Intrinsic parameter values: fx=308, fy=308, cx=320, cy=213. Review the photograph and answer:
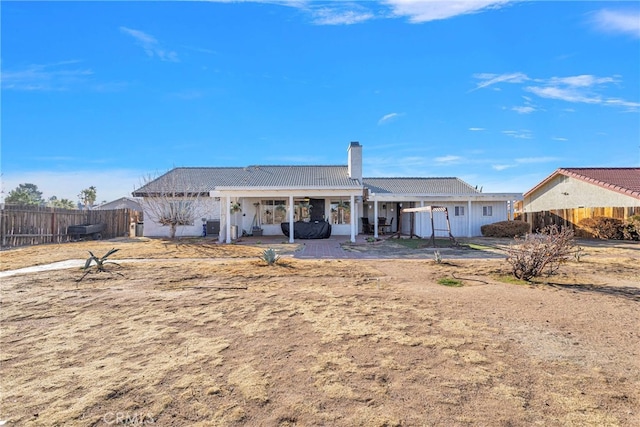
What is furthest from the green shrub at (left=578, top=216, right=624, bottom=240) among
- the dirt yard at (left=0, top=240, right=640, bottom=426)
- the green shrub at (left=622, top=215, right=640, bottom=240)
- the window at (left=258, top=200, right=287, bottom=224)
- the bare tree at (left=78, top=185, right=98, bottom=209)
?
the bare tree at (left=78, top=185, right=98, bottom=209)

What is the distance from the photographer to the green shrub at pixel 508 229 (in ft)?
56.0

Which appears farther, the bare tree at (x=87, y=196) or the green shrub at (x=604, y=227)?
the bare tree at (x=87, y=196)

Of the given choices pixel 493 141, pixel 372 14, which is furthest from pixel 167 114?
pixel 493 141

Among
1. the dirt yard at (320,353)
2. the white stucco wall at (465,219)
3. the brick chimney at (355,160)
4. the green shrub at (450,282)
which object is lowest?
the dirt yard at (320,353)

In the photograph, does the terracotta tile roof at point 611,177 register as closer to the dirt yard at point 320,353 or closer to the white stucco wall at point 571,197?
the white stucco wall at point 571,197

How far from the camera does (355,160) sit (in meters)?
19.6

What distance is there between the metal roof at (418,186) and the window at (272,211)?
20.3 ft

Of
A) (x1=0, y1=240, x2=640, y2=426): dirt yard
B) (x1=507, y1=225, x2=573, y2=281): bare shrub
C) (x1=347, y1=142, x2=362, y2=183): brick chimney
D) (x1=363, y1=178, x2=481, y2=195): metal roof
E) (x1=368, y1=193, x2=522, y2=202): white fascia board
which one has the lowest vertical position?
(x1=0, y1=240, x2=640, y2=426): dirt yard

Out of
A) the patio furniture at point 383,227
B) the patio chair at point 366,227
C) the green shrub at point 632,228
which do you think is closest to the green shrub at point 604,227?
the green shrub at point 632,228

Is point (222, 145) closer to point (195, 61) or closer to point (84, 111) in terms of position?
point (84, 111)

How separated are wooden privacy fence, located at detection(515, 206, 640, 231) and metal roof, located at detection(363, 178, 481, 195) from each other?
460cm

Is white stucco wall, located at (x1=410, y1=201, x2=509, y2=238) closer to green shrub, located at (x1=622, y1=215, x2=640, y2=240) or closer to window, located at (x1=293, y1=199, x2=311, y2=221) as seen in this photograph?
green shrub, located at (x1=622, y1=215, x2=640, y2=240)

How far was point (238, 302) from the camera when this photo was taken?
509cm

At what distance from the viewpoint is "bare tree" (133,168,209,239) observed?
54.7ft
